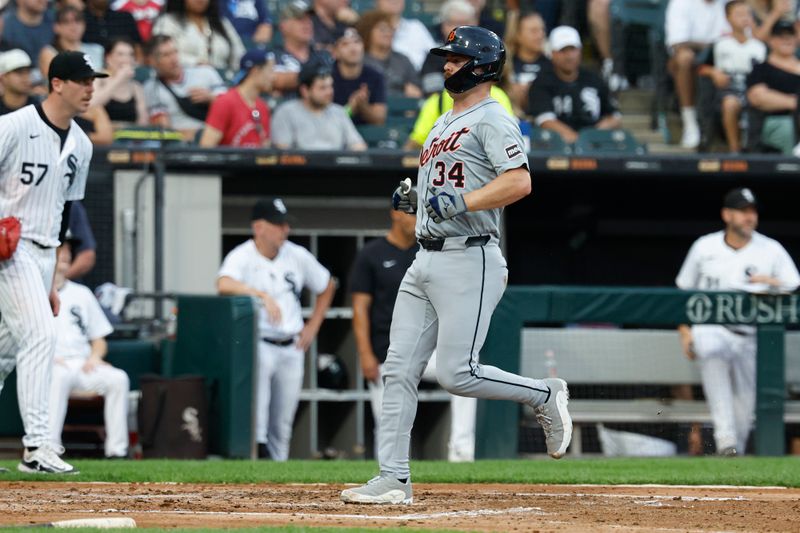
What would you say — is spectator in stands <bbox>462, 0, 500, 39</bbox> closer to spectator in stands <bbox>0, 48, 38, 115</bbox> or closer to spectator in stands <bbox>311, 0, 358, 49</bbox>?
spectator in stands <bbox>311, 0, 358, 49</bbox>

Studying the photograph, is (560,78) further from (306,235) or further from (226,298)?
(226,298)

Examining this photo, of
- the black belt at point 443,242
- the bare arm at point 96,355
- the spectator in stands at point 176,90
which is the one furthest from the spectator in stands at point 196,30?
the black belt at point 443,242

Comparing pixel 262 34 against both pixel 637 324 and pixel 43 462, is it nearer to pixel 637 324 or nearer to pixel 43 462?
pixel 637 324

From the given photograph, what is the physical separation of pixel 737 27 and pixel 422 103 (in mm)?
2972

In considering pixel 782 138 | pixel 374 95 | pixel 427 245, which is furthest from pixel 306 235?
pixel 427 245

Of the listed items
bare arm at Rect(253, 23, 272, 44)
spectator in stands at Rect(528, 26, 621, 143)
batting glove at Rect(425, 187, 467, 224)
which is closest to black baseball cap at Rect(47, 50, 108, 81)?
batting glove at Rect(425, 187, 467, 224)

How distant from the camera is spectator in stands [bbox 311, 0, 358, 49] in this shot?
12281 mm

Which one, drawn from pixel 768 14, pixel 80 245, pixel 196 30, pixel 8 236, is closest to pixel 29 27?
pixel 196 30

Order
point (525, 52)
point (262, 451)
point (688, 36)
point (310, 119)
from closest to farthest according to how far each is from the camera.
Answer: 1. point (262, 451)
2. point (310, 119)
3. point (525, 52)
4. point (688, 36)

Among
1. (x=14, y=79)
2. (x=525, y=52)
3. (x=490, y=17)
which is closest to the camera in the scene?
(x=14, y=79)

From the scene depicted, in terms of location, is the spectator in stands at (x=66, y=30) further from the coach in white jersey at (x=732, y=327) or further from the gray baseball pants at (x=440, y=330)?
the gray baseball pants at (x=440, y=330)

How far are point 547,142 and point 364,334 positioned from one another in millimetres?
2445

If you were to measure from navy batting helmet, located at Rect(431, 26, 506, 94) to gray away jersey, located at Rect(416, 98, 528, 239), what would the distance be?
0.10 meters

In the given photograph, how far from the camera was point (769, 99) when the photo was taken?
11.3m
